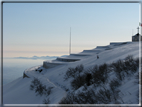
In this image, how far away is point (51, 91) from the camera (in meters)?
19.4

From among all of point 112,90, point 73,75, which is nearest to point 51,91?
point 73,75

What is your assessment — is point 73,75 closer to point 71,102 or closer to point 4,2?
point 71,102

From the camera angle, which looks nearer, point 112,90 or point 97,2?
point 97,2

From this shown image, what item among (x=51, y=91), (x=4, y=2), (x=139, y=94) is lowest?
(x=51, y=91)

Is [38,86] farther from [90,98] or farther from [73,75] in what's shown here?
[90,98]

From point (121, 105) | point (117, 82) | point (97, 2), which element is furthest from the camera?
point (117, 82)

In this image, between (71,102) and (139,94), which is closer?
(139,94)

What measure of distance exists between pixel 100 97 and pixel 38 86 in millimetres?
12384

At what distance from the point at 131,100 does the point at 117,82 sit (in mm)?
3290

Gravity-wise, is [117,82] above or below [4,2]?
below

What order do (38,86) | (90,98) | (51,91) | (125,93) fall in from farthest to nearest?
(38,86), (51,91), (90,98), (125,93)

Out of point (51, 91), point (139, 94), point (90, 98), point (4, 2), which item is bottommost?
point (51, 91)

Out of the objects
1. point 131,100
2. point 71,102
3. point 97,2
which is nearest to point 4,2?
point 97,2

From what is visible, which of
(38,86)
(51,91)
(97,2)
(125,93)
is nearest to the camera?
(97,2)
